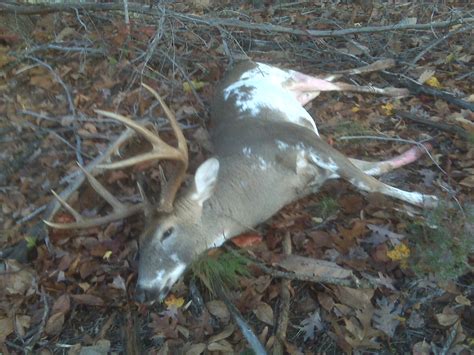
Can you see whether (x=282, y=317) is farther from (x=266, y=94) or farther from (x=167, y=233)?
(x=266, y=94)

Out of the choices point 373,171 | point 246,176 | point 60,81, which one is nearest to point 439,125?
point 373,171

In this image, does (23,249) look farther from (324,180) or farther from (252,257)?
(324,180)

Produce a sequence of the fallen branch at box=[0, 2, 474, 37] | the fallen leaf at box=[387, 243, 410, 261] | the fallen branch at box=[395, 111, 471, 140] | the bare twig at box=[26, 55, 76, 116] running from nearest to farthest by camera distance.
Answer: the fallen leaf at box=[387, 243, 410, 261], the fallen branch at box=[395, 111, 471, 140], the bare twig at box=[26, 55, 76, 116], the fallen branch at box=[0, 2, 474, 37]

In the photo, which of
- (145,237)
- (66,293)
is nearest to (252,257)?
(145,237)

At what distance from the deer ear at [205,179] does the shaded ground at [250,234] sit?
1.60 ft

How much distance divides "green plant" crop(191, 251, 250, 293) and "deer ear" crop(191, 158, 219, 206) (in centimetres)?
A: 45

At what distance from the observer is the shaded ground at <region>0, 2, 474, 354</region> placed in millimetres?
3479

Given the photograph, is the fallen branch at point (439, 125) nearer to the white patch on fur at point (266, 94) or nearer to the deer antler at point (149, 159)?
the white patch on fur at point (266, 94)

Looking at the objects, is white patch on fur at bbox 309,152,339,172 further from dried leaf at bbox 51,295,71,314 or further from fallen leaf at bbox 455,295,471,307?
dried leaf at bbox 51,295,71,314

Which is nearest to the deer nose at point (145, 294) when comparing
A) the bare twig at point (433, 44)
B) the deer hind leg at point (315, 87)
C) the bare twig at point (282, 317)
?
the bare twig at point (282, 317)

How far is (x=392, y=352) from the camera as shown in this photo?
10.6 ft

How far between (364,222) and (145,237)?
1.69m

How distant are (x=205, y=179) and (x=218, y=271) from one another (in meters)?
0.68

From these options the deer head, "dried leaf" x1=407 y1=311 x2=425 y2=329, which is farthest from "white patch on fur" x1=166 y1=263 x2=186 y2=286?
"dried leaf" x1=407 y1=311 x2=425 y2=329
